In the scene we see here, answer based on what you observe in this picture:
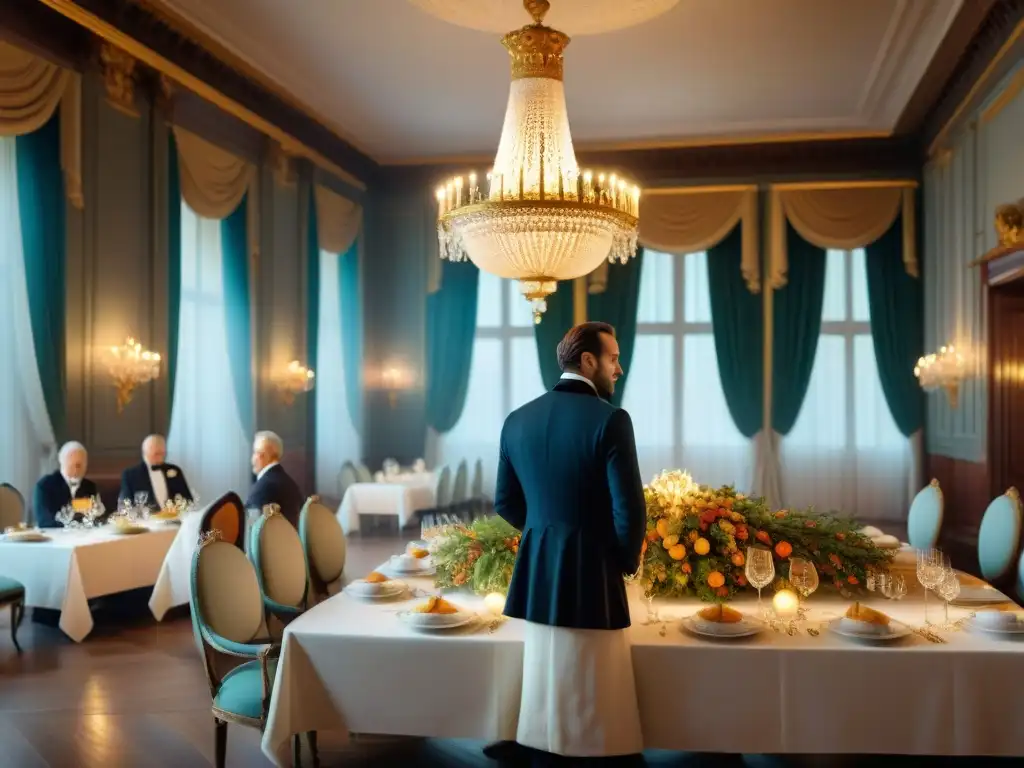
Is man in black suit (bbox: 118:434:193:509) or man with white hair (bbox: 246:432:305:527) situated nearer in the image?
man with white hair (bbox: 246:432:305:527)

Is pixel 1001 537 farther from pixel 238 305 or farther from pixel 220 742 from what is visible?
pixel 238 305

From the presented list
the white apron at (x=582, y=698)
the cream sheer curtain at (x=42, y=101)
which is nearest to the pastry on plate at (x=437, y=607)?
the white apron at (x=582, y=698)

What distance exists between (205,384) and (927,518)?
638cm

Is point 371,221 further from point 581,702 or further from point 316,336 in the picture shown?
point 581,702

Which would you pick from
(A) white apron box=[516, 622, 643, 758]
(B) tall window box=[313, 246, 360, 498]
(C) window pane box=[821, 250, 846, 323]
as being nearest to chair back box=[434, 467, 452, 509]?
(B) tall window box=[313, 246, 360, 498]

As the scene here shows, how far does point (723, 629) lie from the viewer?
3.02 metres

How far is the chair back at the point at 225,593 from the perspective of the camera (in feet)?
11.2

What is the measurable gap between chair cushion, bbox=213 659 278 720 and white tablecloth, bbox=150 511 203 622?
2.81 m

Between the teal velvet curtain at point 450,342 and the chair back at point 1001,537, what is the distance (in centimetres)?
781

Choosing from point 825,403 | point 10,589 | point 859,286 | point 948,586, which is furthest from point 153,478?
point 859,286

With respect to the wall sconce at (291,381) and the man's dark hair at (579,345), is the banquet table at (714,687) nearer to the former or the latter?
the man's dark hair at (579,345)

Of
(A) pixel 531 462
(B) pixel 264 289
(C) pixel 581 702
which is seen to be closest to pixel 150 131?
(B) pixel 264 289

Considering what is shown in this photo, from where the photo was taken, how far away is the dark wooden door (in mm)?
7699

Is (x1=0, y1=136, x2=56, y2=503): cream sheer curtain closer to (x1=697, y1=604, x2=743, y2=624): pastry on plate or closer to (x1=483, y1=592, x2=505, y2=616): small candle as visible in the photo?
(x1=483, y1=592, x2=505, y2=616): small candle
